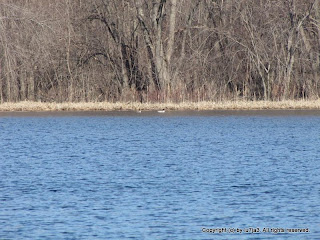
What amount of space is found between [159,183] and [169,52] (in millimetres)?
25311

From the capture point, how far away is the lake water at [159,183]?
42.3ft

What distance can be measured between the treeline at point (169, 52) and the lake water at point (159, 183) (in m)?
8.60

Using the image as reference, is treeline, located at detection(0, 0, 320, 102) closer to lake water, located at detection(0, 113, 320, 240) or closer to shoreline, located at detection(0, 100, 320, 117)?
shoreline, located at detection(0, 100, 320, 117)

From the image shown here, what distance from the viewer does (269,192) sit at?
53.0 feet

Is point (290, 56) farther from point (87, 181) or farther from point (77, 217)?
point (77, 217)

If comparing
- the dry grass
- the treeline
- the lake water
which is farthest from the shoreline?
the lake water

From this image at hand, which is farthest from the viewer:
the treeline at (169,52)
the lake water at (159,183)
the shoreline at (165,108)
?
the treeline at (169,52)

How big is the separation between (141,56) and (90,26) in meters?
3.55

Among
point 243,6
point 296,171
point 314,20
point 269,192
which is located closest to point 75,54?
point 243,6

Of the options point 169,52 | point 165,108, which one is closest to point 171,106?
point 165,108

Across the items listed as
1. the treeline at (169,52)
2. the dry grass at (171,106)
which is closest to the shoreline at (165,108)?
the dry grass at (171,106)

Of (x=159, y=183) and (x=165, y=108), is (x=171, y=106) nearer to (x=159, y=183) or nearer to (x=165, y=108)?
(x=165, y=108)

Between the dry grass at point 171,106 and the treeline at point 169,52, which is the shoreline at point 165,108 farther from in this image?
the treeline at point 169,52

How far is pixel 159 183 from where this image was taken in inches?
694
